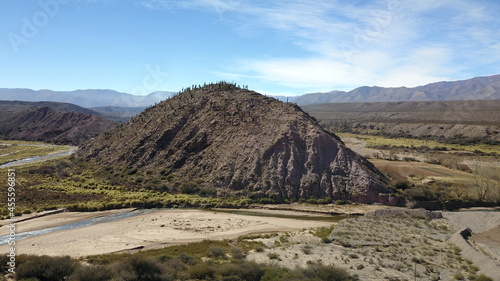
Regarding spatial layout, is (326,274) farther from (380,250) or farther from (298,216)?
(298,216)

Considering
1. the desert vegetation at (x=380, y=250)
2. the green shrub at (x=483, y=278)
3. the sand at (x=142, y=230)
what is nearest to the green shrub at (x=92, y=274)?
the sand at (x=142, y=230)

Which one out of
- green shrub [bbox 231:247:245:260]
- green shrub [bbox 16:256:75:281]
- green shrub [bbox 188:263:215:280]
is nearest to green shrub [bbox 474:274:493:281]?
green shrub [bbox 231:247:245:260]

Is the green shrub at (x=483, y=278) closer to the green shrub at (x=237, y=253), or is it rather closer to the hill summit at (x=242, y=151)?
the green shrub at (x=237, y=253)

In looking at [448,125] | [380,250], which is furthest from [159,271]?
[448,125]

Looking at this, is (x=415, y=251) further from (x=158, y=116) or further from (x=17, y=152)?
(x=17, y=152)

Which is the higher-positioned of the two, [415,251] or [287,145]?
[287,145]

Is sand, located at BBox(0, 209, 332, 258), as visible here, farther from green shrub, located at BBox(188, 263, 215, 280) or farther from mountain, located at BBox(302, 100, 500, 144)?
mountain, located at BBox(302, 100, 500, 144)

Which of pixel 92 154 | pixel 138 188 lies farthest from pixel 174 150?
pixel 92 154
